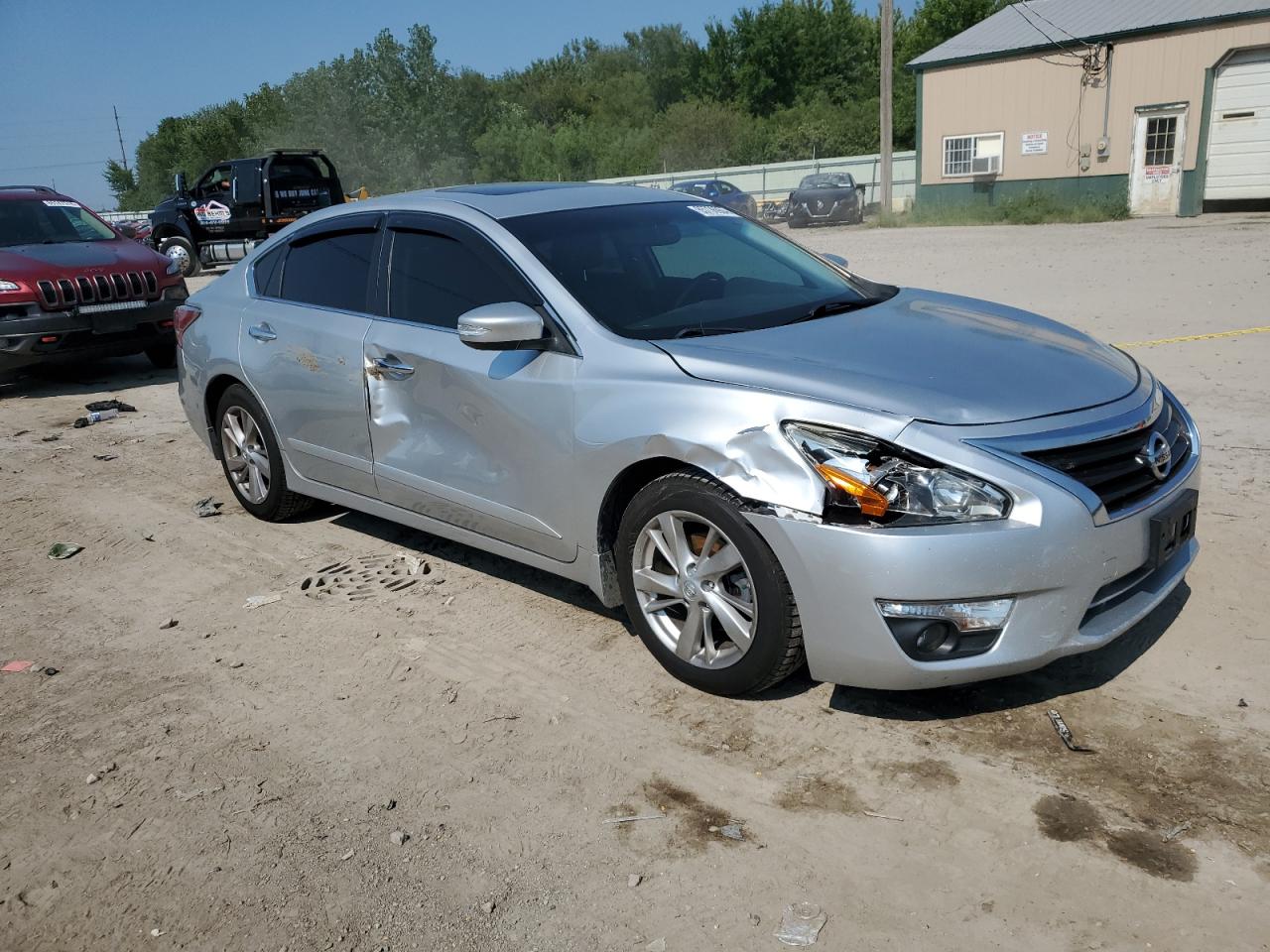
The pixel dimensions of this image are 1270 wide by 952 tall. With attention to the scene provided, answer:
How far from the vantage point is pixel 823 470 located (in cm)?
329

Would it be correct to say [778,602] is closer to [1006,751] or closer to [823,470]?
[823,470]

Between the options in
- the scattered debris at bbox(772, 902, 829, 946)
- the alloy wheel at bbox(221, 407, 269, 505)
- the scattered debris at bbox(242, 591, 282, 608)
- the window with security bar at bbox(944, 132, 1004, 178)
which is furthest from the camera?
the window with security bar at bbox(944, 132, 1004, 178)

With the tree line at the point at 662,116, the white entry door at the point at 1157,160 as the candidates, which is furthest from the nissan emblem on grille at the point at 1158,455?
the tree line at the point at 662,116

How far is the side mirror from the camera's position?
396cm

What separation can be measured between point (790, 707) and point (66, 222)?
10099 mm

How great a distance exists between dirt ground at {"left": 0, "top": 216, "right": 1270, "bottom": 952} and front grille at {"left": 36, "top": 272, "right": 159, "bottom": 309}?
5.27m

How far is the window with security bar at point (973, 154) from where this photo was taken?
101 feet

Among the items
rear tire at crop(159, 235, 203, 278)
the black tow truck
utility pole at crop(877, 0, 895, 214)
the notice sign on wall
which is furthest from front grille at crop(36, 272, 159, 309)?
the notice sign on wall

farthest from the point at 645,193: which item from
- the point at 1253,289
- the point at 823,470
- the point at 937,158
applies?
the point at 937,158

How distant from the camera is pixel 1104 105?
91.9 feet

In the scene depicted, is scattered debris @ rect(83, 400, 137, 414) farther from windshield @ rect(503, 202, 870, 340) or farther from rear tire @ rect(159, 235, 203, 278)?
rear tire @ rect(159, 235, 203, 278)

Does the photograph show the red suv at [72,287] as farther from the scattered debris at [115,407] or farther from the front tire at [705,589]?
the front tire at [705,589]

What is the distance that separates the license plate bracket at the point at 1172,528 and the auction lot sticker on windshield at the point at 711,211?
2410 millimetres

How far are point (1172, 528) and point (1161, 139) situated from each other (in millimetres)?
27477
